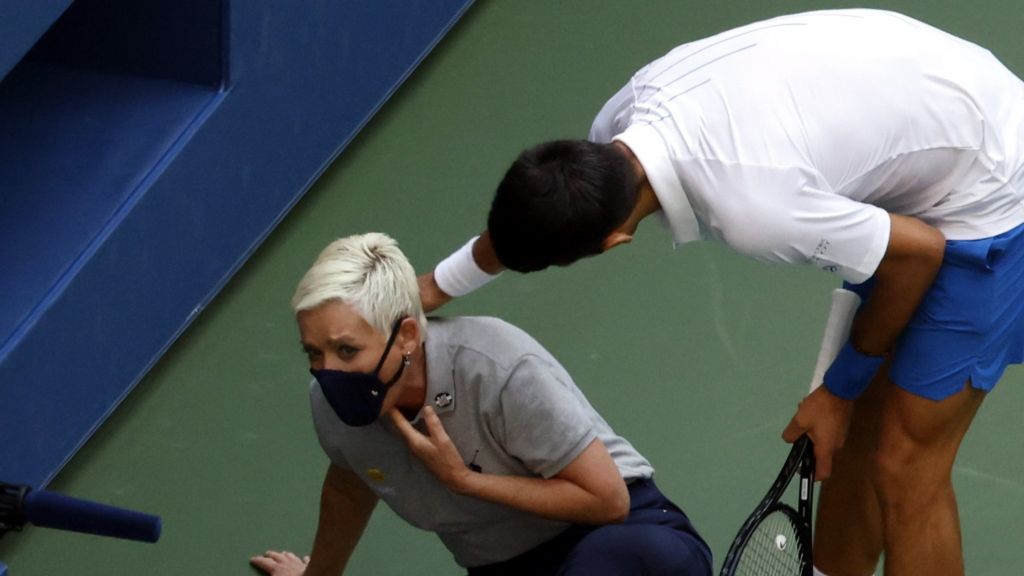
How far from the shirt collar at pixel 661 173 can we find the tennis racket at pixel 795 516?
480mm

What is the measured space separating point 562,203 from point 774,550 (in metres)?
0.86

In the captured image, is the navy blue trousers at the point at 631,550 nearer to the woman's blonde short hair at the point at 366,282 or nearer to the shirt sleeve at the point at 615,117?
the woman's blonde short hair at the point at 366,282

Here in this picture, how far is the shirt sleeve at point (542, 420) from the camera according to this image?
2.66 meters

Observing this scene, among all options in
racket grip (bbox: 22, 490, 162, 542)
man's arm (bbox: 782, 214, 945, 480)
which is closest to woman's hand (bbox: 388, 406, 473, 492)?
man's arm (bbox: 782, 214, 945, 480)

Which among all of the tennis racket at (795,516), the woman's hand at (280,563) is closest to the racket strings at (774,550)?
the tennis racket at (795,516)

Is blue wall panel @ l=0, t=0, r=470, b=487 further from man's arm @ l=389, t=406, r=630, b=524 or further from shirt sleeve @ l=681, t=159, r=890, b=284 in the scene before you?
shirt sleeve @ l=681, t=159, r=890, b=284

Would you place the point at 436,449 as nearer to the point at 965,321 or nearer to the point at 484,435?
the point at 484,435

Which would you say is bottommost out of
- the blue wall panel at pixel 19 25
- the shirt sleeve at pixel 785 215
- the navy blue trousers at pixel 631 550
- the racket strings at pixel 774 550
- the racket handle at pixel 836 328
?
the racket strings at pixel 774 550

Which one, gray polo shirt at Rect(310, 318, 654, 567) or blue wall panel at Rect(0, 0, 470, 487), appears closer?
gray polo shirt at Rect(310, 318, 654, 567)

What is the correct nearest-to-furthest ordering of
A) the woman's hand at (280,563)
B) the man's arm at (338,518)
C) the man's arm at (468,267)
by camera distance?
the man's arm at (468,267)
the man's arm at (338,518)
the woman's hand at (280,563)

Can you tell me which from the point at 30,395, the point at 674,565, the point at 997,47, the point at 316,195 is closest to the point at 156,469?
the point at 30,395

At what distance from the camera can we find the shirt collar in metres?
2.56

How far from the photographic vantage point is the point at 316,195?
14.7 ft

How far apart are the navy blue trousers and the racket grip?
50.0 inches
